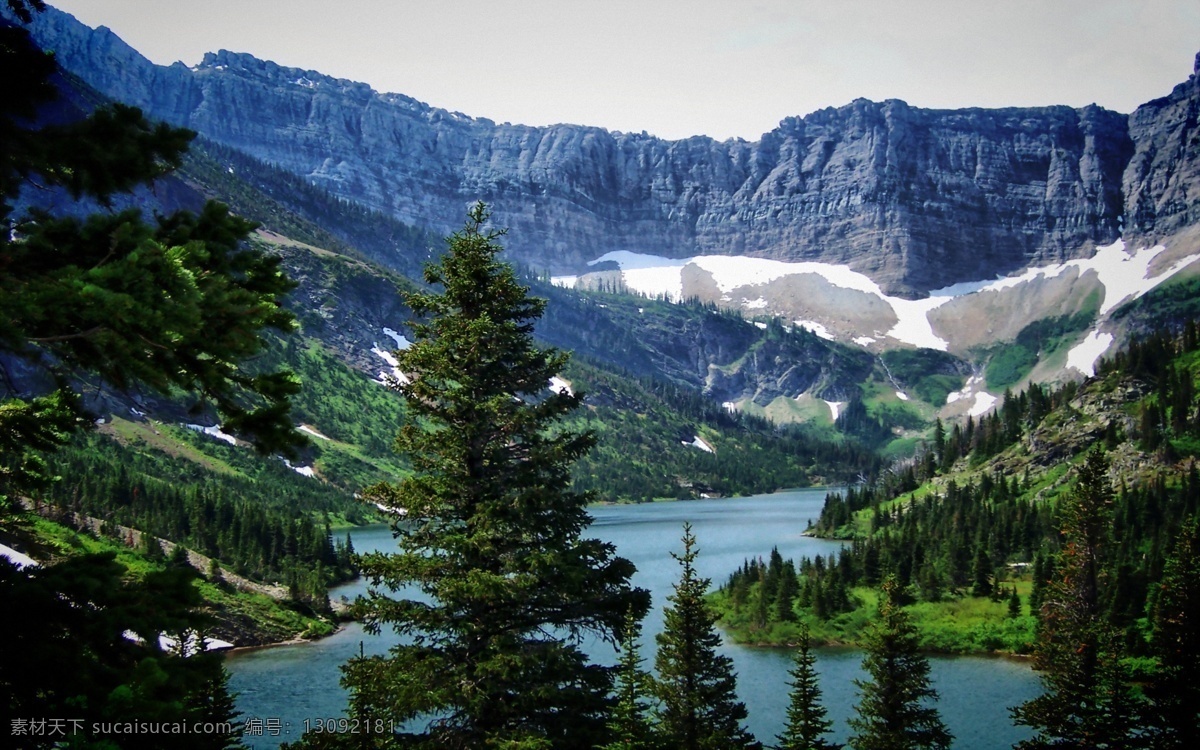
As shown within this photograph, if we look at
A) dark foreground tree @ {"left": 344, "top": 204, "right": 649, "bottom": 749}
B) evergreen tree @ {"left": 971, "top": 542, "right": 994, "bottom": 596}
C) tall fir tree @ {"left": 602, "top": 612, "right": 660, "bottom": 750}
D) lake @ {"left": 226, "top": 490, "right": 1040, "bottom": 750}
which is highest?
dark foreground tree @ {"left": 344, "top": 204, "right": 649, "bottom": 749}

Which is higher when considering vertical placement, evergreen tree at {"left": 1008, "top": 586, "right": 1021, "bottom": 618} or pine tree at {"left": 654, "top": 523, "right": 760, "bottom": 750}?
pine tree at {"left": 654, "top": 523, "right": 760, "bottom": 750}

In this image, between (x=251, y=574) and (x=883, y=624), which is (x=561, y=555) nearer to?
(x=883, y=624)

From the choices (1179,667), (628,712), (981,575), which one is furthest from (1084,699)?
(981,575)

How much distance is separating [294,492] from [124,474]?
66.2 metres

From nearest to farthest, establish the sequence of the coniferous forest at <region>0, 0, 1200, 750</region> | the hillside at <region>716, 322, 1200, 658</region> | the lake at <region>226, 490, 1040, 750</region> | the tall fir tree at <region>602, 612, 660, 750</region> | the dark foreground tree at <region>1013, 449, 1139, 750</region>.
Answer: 1. the coniferous forest at <region>0, 0, 1200, 750</region>
2. the tall fir tree at <region>602, 612, 660, 750</region>
3. the dark foreground tree at <region>1013, 449, 1139, 750</region>
4. the lake at <region>226, 490, 1040, 750</region>
5. the hillside at <region>716, 322, 1200, 658</region>

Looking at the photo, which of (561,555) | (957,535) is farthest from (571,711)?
(957,535)

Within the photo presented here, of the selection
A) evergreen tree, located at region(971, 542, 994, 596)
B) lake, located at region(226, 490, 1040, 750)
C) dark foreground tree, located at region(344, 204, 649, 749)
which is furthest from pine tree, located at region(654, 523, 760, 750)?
evergreen tree, located at region(971, 542, 994, 596)

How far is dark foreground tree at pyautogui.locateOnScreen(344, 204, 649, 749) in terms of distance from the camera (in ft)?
66.1

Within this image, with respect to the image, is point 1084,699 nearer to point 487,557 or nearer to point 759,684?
point 487,557

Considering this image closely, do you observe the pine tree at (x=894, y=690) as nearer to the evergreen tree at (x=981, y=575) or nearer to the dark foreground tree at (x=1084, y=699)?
the dark foreground tree at (x=1084, y=699)

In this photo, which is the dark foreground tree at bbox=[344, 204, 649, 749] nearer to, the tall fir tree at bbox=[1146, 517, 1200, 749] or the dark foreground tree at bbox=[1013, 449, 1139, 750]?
the dark foreground tree at bbox=[1013, 449, 1139, 750]

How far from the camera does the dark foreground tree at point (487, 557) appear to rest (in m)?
20.1

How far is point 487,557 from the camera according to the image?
21.0 meters

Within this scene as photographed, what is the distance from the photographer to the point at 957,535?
108 metres
